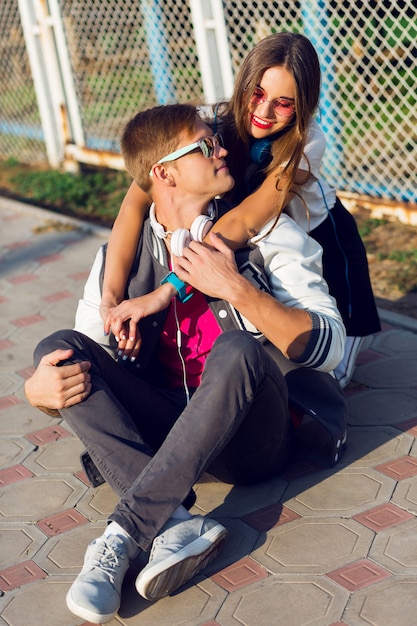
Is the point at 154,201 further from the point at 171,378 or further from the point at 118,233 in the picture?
the point at 171,378

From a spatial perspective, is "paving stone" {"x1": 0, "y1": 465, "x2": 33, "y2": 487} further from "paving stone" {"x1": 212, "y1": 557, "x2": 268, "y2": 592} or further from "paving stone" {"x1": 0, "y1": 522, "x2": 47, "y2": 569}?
"paving stone" {"x1": 212, "y1": 557, "x2": 268, "y2": 592}

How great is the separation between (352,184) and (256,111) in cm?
310

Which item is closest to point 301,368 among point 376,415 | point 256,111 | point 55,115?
point 376,415

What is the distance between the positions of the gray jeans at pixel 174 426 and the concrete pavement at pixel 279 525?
180mm

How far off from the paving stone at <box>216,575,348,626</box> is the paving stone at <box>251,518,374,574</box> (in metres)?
0.06

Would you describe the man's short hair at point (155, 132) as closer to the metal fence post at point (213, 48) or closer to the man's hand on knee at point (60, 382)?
the man's hand on knee at point (60, 382)

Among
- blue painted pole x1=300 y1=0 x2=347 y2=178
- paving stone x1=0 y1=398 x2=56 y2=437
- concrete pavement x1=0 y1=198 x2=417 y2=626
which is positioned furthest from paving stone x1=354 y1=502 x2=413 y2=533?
blue painted pole x1=300 y1=0 x2=347 y2=178

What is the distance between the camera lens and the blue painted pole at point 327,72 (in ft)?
20.6

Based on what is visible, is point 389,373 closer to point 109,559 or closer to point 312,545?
point 312,545

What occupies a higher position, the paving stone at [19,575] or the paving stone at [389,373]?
the paving stone at [19,575]

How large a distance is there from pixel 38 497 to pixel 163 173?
4.18 ft

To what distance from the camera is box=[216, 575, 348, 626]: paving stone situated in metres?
2.64

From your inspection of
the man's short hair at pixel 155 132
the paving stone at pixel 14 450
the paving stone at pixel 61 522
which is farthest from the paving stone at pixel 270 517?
the man's short hair at pixel 155 132

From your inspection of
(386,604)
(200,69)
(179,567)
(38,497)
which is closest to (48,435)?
(38,497)
